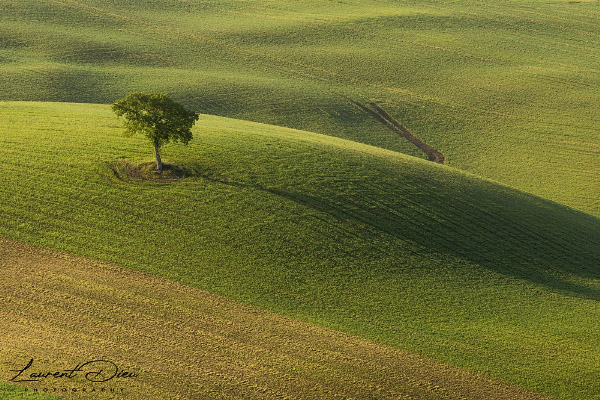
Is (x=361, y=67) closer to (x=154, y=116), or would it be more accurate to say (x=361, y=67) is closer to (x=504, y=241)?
(x=504, y=241)

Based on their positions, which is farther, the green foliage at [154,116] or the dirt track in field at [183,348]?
the green foliage at [154,116]

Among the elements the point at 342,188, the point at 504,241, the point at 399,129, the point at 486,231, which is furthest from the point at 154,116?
the point at 399,129

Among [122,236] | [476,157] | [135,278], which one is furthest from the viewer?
[476,157]

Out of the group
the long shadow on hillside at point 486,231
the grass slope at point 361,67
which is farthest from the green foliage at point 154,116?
the grass slope at point 361,67

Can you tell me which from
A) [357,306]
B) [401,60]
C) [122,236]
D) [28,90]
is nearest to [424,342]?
[357,306]

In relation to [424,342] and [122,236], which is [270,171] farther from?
[424,342]

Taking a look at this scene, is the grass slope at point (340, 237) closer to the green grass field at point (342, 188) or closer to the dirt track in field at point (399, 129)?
the green grass field at point (342, 188)

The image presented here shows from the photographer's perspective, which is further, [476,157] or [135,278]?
[476,157]
